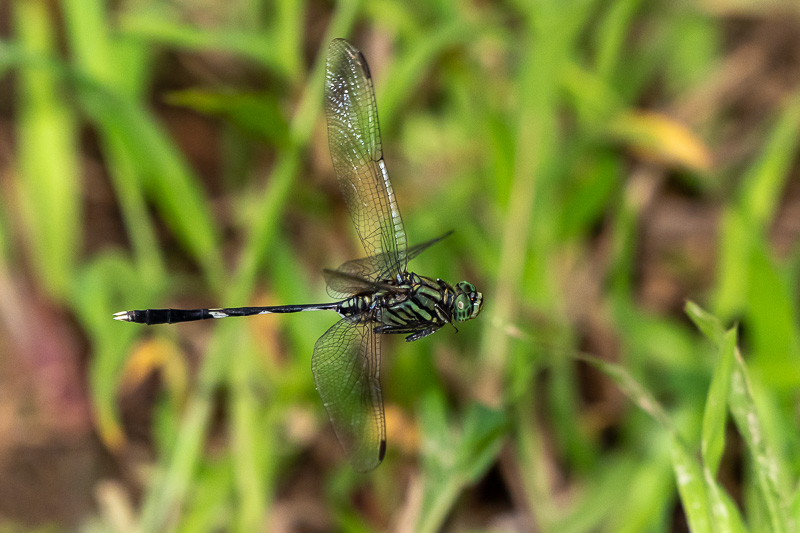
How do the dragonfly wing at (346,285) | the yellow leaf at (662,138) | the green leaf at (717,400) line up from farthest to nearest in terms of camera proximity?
the yellow leaf at (662,138) → the dragonfly wing at (346,285) → the green leaf at (717,400)

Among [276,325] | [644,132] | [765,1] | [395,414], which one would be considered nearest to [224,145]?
[276,325]

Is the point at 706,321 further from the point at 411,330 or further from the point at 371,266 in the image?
the point at 371,266

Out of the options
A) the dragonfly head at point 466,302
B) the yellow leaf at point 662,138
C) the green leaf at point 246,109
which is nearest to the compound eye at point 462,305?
the dragonfly head at point 466,302

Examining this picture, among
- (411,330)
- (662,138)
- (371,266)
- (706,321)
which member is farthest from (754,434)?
(662,138)

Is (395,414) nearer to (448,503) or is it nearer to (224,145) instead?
(448,503)

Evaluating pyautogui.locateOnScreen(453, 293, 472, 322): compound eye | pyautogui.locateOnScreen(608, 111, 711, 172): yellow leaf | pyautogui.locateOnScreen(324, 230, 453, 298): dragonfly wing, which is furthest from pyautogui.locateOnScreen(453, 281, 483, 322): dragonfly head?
pyautogui.locateOnScreen(608, 111, 711, 172): yellow leaf

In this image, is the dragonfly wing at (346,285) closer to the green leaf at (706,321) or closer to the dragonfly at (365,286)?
the dragonfly at (365,286)
